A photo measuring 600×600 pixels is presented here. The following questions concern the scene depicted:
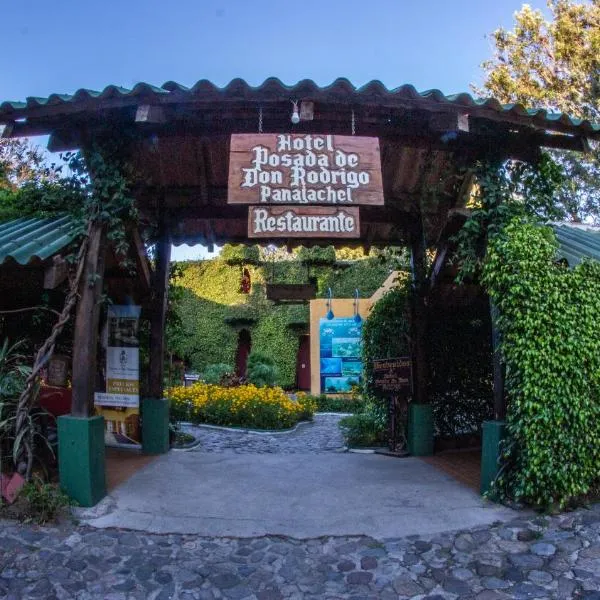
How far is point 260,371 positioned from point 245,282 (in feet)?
26.7

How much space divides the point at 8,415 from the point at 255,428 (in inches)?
259

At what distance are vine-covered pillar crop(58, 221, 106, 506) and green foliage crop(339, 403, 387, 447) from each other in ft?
15.0

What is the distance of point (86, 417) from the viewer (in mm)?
5066

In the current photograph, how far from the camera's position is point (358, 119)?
546cm

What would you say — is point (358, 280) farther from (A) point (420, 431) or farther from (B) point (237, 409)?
(A) point (420, 431)

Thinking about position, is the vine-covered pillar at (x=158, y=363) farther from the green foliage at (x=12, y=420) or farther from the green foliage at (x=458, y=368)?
the green foliage at (x=458, y=368)

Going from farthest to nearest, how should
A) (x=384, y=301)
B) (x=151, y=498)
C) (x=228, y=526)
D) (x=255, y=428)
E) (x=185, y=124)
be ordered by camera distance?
(x=255, y=428), (x=384, y=301), (x=185, y=124), (x=151, y=498), (x=228, y=526)

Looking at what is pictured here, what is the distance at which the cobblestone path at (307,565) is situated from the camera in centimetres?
371

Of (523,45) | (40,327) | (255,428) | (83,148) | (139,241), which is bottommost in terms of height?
(255,428)

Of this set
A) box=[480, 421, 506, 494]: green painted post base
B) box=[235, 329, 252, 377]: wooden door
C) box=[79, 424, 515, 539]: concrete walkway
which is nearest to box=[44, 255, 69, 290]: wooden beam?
box=[79, 424, 515, 539]: concrete walkway

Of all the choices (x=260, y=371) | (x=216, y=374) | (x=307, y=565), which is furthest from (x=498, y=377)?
(x=216, y=374)

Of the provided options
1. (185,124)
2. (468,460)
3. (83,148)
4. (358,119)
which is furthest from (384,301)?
(83,148)

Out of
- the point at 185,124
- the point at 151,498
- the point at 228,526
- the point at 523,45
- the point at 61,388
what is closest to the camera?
the point at 228,526

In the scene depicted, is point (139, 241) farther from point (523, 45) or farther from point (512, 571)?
point (523, 45)
